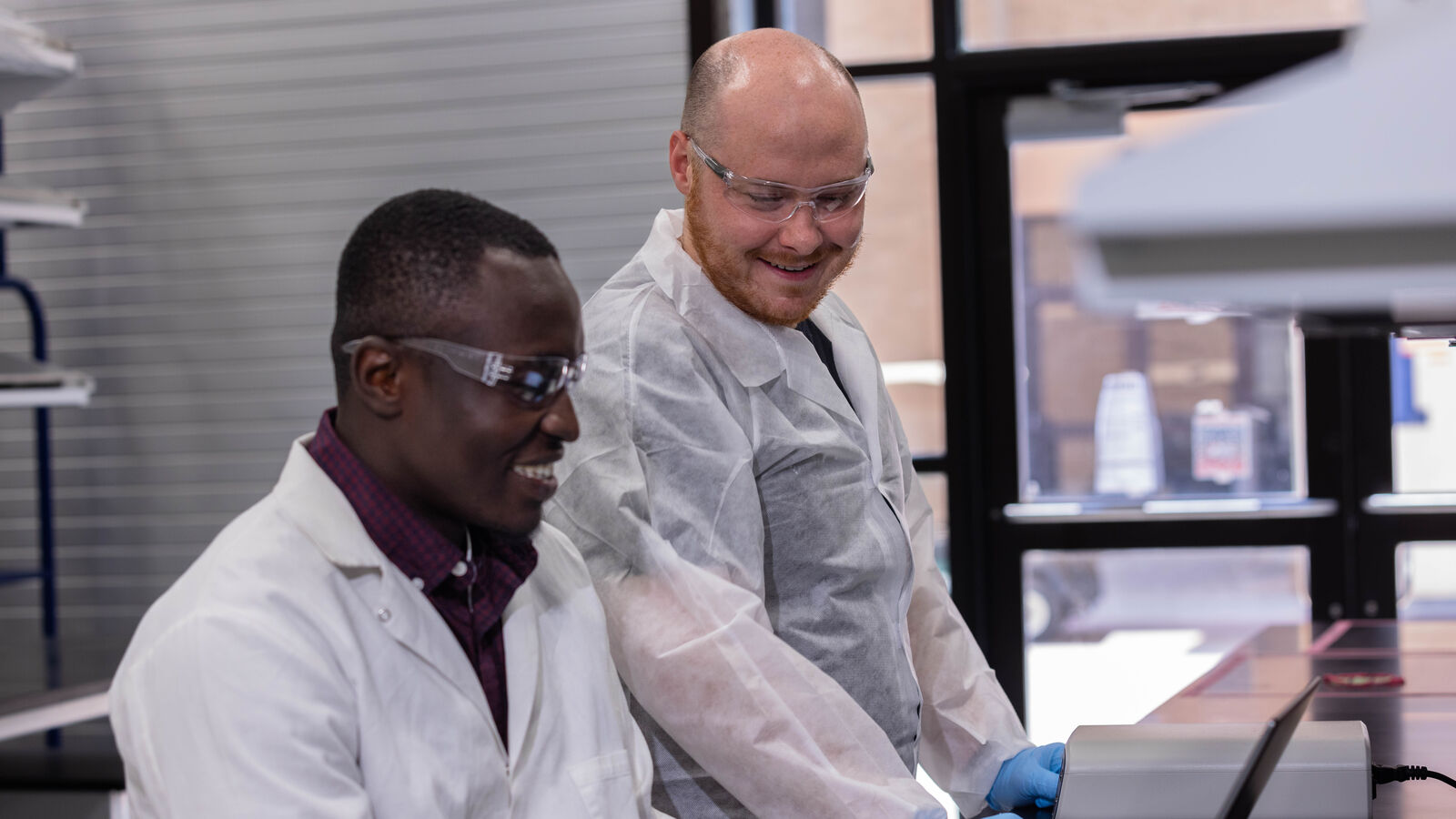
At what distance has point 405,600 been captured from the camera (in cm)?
114

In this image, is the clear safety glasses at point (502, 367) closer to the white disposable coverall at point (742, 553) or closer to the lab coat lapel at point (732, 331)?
the white disposable coverall at point (742, 553)

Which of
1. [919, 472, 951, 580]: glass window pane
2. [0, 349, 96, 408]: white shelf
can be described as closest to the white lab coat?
[0, 349, 96, 408]: white shelf

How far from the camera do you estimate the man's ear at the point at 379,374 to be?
1127mm

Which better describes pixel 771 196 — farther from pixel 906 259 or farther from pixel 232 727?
pixel 906 259

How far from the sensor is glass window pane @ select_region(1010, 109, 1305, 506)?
3.76m

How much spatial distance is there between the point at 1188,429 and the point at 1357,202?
3409mm

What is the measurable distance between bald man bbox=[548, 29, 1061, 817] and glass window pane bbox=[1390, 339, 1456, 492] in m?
2.50

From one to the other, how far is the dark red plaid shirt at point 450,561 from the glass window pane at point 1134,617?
2.82m

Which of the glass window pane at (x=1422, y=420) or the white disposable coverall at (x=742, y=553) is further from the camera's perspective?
the glass window pane at (x=1422, y=420)

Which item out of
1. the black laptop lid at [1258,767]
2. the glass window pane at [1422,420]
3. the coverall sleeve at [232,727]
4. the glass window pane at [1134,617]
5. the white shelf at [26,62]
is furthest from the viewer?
the glass window pane at [1134,617]

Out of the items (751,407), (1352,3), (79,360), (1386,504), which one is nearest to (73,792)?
(79,360)

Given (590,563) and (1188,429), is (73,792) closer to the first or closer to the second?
(590,563)

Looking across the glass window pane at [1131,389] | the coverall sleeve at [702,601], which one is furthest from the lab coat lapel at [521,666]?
the glass window pane at [1131,389]

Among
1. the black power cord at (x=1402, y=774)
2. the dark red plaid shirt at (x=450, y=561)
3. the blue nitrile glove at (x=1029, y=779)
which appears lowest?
the blue nitrile glove at (x=1029, y=779)
